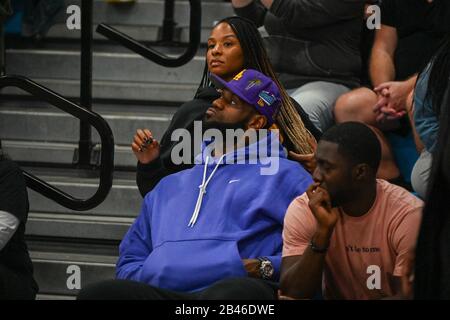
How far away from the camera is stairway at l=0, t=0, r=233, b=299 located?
4.56m

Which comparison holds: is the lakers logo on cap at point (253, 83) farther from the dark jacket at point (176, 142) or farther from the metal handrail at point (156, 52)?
the metal handrail at point (156, 52)

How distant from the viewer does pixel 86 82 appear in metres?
4.66

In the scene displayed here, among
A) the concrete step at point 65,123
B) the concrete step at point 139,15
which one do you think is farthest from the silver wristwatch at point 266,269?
the concrete step at point 139,15

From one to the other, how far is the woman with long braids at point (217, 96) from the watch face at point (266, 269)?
0.54m

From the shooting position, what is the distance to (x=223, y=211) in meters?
3.68

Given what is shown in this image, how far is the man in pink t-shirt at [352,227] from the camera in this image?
3.31 metres

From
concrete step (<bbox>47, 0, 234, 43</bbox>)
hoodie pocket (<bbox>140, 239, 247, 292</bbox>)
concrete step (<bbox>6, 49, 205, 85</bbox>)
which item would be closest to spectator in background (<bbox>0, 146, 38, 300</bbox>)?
hoodie pocket (<bbox>140, 239, 247, 292</bbox>)

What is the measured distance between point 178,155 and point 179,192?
480mm

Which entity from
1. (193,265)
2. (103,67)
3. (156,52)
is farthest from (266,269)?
(103,67)

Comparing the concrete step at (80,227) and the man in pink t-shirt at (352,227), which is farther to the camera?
the concrete step at (80,227)

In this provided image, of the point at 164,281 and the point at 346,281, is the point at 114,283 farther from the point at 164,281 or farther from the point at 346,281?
the point at 346,281

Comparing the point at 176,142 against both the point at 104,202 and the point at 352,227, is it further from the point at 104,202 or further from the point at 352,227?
the point at 352,227

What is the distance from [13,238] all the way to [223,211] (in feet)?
2.74
